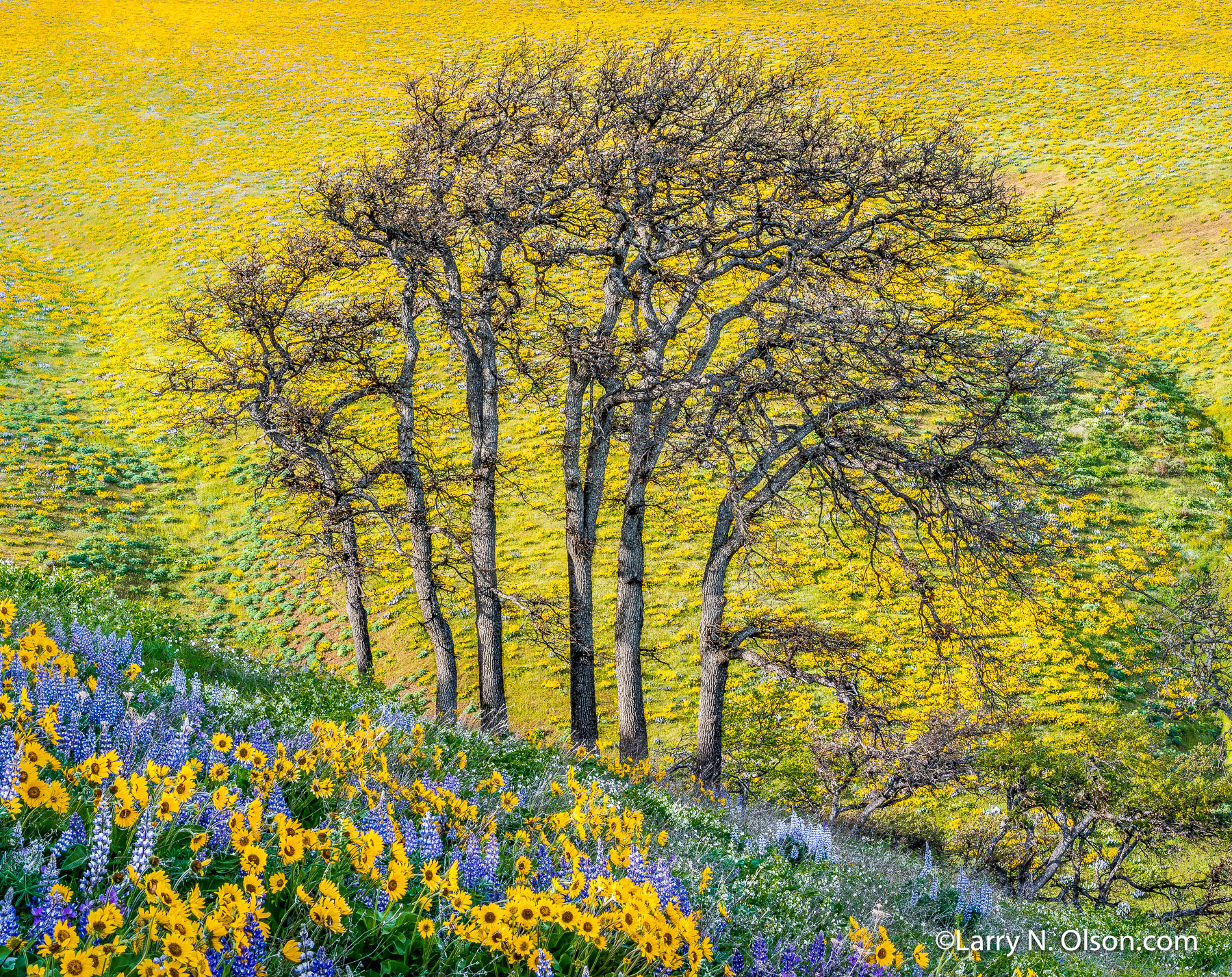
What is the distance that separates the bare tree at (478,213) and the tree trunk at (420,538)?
622mm

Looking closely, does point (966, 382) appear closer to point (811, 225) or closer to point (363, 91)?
point (811, 225)

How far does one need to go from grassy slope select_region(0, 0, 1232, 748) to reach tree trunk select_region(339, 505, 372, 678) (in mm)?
2813

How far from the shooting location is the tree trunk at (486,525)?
12445mm

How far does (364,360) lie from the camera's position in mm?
12867

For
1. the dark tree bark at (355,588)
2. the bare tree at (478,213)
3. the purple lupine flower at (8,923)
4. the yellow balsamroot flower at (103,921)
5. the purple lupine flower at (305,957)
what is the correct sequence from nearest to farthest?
the yellow balsamroot flower at (103,921) → the purple lupine flower at (8,923) → the purple lupine flower at (305,957) → the bare tree at (478,213) → the dark tree bark at (355,588)

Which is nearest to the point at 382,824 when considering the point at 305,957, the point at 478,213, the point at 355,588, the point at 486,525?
the point at 305,957

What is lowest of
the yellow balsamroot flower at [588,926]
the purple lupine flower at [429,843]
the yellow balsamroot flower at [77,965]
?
the purple lupine flower at [429,843]

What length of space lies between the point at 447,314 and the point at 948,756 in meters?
10.3

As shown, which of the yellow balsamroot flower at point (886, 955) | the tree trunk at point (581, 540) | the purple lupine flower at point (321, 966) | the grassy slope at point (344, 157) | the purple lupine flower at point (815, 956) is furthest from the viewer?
the grassy slope at point (344, 157)

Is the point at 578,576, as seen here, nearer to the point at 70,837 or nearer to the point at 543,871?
the point at 543,871

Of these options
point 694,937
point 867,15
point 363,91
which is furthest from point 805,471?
point 867,15

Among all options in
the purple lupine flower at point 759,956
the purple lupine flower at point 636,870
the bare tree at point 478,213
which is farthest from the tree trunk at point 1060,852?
the purple lupine flower at point 636,870

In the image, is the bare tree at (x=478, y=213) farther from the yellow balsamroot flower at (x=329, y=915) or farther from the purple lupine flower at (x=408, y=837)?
the yellow balsamroot flower at (x=329, y=915)

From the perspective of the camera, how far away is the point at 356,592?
14336 mm
